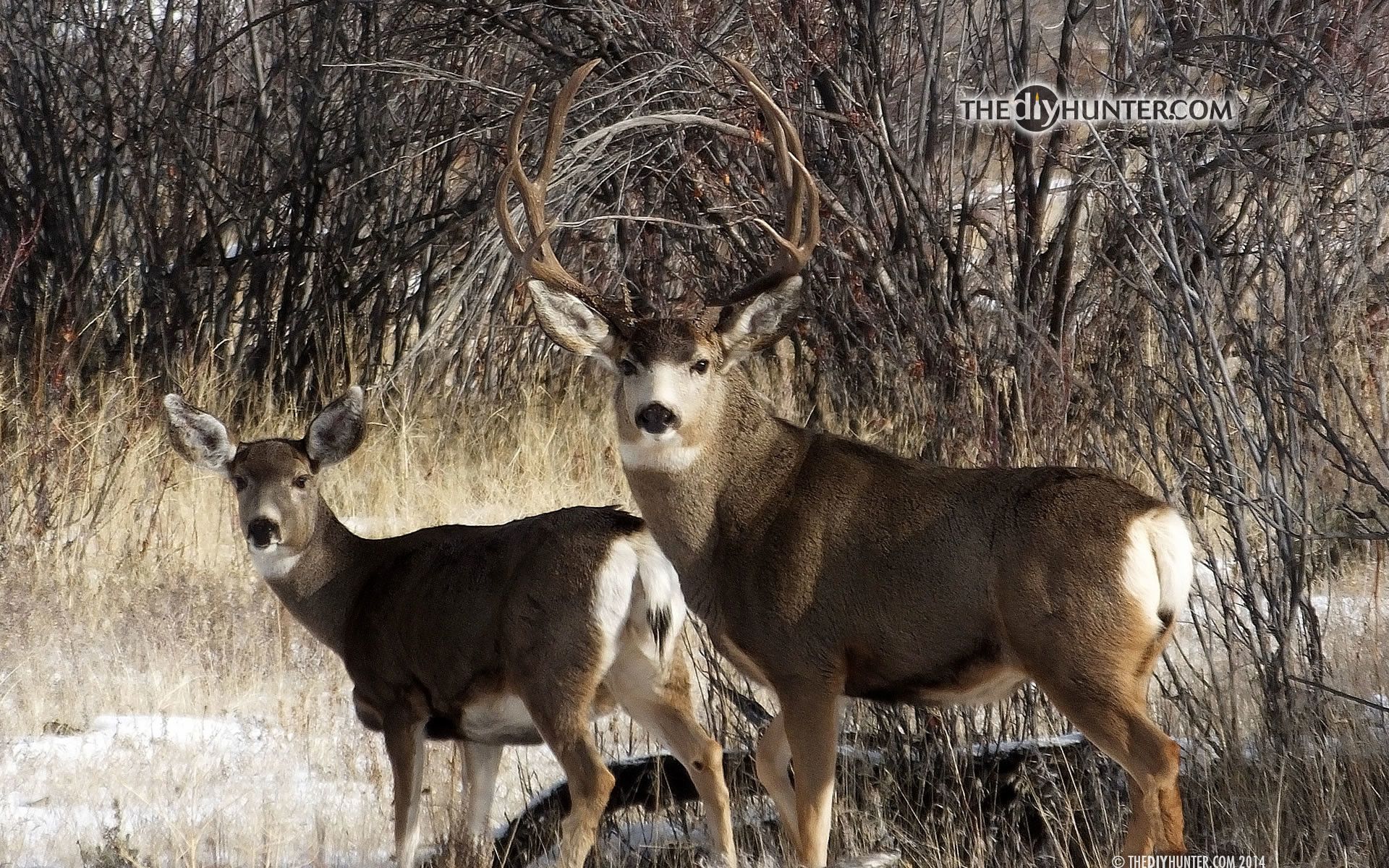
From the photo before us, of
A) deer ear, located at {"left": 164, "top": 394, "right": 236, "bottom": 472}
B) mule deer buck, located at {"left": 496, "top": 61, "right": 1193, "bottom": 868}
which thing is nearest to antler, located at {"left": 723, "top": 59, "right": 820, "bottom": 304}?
mule deer buck, located at {"left": 496, "top": 61, "right": 1193, "bottom": 868}

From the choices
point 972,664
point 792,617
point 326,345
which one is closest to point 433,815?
point 792,617

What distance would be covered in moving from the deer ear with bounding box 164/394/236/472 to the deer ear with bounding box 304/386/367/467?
0.32m

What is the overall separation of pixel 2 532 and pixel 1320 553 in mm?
6766

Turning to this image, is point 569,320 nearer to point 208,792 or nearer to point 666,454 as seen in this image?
point 666,454

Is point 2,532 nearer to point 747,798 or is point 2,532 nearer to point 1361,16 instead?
point 747,798

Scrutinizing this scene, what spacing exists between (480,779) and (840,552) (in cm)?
165

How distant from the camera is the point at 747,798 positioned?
578 cm

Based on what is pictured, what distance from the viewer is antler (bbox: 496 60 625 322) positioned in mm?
5352

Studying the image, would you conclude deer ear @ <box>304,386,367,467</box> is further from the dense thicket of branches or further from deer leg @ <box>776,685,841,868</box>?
deer leg @ <box>776,685,841,868</box>

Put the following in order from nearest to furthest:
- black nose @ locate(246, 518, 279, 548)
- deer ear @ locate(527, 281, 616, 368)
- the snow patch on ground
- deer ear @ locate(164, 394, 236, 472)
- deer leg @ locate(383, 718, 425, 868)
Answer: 1. deer leg @ locate(383, 718, 425, 868)
2. deer ear @ locate(527, 281, 616, 368)
3. the snow patch on ground
4. black nose @ locate(246, 518, 279, 548)
5. deer ear @ locate(164, 394, 236, 472)

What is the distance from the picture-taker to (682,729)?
5.32 m

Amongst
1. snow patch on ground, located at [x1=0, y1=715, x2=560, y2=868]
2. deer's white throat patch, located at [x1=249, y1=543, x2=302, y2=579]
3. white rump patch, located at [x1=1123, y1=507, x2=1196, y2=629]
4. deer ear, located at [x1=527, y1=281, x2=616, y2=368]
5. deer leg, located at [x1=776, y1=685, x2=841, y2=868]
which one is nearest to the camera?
white rump patch, located at [x1=1123, y1=507, x2=1196, y2=629]

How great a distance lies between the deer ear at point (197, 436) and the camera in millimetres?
6078

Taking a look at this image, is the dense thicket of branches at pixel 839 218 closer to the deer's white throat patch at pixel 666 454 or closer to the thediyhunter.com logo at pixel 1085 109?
the thediyhunter.com logo at pixel 1085 109
